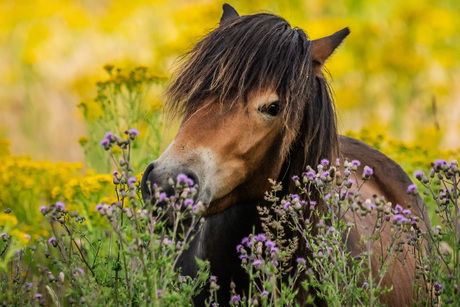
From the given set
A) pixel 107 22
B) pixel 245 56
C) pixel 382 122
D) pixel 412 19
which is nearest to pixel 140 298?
pixel 245 56

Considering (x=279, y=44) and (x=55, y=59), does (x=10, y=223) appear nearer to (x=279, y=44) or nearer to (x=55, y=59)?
(x=279, y=44)

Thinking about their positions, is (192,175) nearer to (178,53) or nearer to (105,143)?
(105,143)

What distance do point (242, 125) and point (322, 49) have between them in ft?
2.18

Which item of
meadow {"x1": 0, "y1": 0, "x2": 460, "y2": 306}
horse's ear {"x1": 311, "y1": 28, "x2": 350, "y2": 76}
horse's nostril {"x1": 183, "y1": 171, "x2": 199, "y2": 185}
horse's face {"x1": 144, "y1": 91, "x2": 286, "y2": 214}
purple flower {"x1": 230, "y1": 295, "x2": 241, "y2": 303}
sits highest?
meadow {"x1": 0, "y1": 0, "x2": 460, "y2": 306}

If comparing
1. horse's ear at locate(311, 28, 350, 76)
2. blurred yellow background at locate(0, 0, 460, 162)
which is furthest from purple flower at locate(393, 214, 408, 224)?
blurred yellow background at locate(0, 0, 460, 162)

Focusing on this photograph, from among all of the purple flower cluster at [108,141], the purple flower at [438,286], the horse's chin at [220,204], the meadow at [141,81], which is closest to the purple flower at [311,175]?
the horse's chin at [220,204]

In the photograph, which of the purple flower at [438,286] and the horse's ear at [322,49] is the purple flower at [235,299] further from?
the horse's ear at [322,49]

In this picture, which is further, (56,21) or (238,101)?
(56,21)

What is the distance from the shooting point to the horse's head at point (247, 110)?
8.11ft

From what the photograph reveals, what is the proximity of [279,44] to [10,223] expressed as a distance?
1.44 m

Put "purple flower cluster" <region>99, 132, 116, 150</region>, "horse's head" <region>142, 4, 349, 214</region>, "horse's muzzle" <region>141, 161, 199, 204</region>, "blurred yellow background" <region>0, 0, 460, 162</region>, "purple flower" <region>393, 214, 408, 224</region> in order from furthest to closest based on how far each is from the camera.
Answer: "blurred yellow background" <region>0, 0, 460, 162</region>, "horse's head" <region>142, 4, 349, 214</region>, "horse's muzzle" <region>141, 161, 199, 204</region>, "purple flower" <region>393, 214, 408, 224</region>, "purple flower cluster" <region>99, 132, 116, 150</region>

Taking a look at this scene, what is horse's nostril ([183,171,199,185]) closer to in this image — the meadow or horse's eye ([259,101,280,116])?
horse's eye ([259,101,280,116])

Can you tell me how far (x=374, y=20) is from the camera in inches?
397

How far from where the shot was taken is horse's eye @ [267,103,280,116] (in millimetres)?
2664
